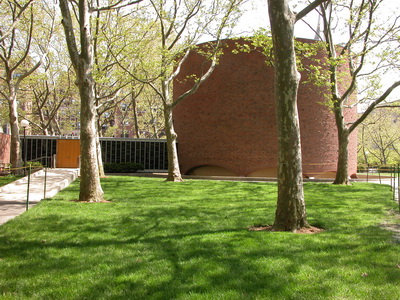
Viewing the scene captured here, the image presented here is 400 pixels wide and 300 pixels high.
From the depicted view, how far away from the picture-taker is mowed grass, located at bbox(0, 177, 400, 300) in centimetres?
428

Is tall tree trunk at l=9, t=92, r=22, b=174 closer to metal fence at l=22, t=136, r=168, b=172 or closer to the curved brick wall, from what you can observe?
metal fence at l=22, t=136, r=168, b=172

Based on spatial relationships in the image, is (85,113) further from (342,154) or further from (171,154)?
(342,154)

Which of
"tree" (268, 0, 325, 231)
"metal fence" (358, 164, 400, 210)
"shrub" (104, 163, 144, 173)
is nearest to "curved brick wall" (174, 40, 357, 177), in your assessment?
"metal fence" (358, 164, 400, 210)

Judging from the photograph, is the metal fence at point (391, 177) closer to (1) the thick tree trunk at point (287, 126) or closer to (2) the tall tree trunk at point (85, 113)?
(1) the thick tree trunk at point (287, 126)

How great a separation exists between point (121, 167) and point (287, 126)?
2267cm

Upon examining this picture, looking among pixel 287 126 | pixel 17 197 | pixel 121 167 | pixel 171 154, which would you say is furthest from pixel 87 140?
pixel 121 167

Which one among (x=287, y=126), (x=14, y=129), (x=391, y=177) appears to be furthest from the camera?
(x=14, y=129)

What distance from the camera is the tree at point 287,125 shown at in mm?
7340

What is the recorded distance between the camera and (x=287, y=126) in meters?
7.36

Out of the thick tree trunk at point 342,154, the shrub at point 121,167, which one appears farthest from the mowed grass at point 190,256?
the shrub at point 121,167

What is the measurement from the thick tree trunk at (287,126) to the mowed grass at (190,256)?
60 centimetres

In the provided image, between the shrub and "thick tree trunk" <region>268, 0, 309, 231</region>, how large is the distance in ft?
73.7

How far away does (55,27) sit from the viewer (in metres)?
24.6

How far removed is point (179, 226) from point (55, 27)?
2129 centimetres
